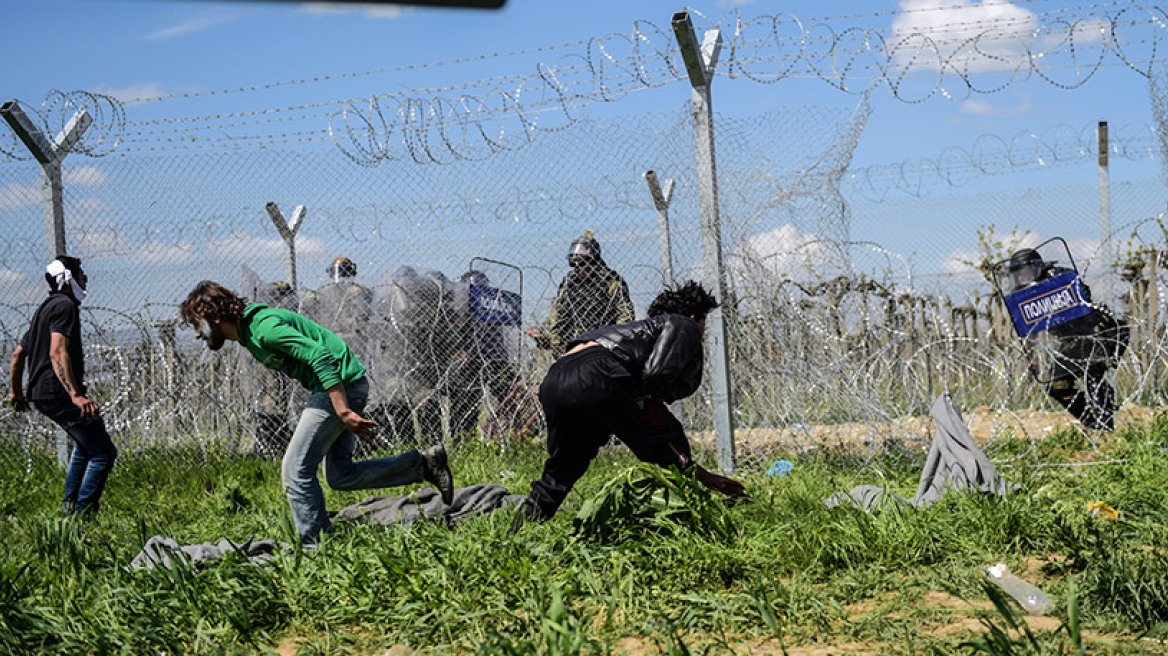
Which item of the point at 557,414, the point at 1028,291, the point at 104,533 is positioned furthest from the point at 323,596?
the point at 1028,291

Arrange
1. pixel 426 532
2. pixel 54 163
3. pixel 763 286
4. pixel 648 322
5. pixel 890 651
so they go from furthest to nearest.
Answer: pixel 54 163
pixel 763 286
pixel 648 322
pixel 426 532
pixel 890 651

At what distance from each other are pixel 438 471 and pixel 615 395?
1.15 m

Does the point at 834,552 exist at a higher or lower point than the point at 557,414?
lower

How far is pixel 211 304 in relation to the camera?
4.49 meters

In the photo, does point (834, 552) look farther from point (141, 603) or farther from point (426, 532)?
point (141, 603)

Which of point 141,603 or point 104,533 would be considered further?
point 104,533

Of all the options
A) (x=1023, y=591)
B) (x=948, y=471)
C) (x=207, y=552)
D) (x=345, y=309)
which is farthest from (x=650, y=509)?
(x=345, y=309)

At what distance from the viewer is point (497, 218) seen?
668cm

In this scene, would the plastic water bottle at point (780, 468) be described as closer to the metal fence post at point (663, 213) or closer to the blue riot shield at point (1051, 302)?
the metal fence post at point (663, 213)

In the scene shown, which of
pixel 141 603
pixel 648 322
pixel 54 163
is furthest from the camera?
pixel 54 163

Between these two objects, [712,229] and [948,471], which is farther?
[712,229]

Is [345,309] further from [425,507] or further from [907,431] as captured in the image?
[907,431]

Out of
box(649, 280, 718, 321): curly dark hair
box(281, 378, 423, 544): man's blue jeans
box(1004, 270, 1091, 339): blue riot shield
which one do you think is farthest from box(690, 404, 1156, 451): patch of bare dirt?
box(281, 378, 423, 544): man's blue jeans

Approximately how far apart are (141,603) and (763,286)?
158 inches
